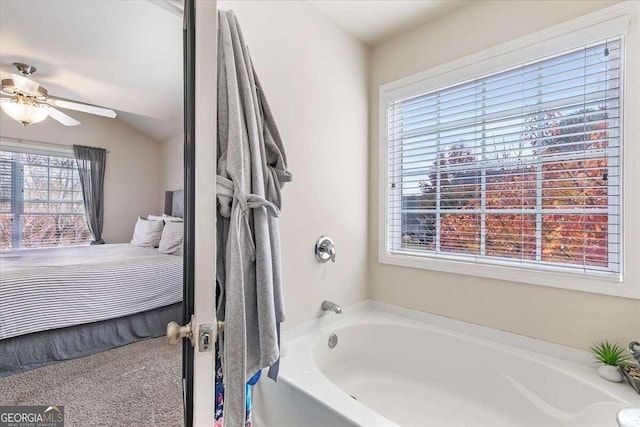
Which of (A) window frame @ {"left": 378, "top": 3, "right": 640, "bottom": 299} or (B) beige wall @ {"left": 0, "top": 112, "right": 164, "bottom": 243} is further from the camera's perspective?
(A) window frame @ {"left": 378, "top": 3, "right": 640, "bottom": 299}

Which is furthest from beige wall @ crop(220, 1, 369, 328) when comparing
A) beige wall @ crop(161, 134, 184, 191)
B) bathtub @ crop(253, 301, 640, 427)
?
beige wall @ crop(161, 134, 184, 191)

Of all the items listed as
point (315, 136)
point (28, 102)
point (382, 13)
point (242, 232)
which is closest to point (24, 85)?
point (28, 102)

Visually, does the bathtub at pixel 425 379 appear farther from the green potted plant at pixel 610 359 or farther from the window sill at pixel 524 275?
the window sill at pixel 524 275

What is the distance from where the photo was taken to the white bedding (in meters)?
0.88

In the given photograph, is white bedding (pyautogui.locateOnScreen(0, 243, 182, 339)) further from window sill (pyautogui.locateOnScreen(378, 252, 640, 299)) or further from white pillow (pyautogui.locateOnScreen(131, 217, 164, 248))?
window sill (pyautogui.locateOnScreen(378, 252, 640, 299))

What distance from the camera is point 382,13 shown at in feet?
6.45

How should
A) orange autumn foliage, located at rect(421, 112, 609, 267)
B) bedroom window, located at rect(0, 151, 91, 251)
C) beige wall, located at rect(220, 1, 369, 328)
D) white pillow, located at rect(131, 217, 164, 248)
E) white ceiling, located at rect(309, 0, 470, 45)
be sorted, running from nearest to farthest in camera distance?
bedroom window, located at rect(0, 151, 91, 251)
white pillow, located at rect(131, 217, 164, 248)
orange autumn foliage, located at rect(421, 112, 609, 267)
beige wall, located at rect(220, 1, 369, 328)
white ceiling, located at rect(309, 0, 470, 45)

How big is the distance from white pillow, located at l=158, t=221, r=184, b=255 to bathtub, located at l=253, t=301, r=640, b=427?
808 millimetres

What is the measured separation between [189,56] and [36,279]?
818 mm

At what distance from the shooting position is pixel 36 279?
897 millimetres

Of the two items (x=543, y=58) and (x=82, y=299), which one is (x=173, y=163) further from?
(x=543, y=58)

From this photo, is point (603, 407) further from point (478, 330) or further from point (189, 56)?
point (189, 56)

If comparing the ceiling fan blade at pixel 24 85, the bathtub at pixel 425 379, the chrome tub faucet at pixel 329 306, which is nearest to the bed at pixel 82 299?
the ceiling fan blade at pixel 24 85

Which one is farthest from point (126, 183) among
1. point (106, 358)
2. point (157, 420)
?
point (157, 420)
